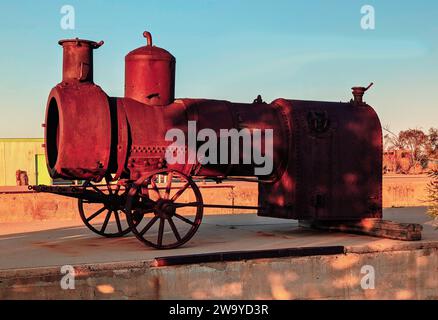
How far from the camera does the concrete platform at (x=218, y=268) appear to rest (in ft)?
26.4

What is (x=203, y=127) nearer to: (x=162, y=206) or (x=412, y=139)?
(x=162, y=206)

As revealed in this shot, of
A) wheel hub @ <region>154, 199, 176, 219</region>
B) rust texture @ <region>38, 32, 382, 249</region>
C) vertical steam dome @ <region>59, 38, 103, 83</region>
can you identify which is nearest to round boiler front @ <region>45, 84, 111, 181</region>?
rust texture @ <region>38, 32, 382, 249</region>

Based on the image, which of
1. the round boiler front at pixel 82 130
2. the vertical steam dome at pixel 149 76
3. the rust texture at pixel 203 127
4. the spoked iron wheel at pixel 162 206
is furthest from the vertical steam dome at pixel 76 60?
the spoked iron wheel at pixel 162 206

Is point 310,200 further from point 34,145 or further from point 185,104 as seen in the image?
point 34,145

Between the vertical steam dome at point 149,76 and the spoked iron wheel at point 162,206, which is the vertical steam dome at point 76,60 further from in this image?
the spoked iron wheel at point 162,206

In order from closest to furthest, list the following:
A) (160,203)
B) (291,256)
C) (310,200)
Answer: (291,256)
(160,203)
(310,200)

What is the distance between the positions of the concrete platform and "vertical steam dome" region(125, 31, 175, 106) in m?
2.40

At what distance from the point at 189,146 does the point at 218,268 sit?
2500 millimetres

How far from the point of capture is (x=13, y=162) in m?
32.1

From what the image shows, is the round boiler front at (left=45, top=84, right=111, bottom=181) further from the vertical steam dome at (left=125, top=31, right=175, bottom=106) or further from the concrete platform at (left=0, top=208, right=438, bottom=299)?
the concrete platform at (left=0, top=208, right=438, bottom=299)

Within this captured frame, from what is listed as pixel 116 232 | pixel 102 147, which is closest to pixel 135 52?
pixel 102 147

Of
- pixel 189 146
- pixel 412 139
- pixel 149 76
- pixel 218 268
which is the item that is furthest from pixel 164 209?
pixel 412 139

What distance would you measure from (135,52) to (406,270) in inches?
219

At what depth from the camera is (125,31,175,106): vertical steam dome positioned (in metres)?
10.9
